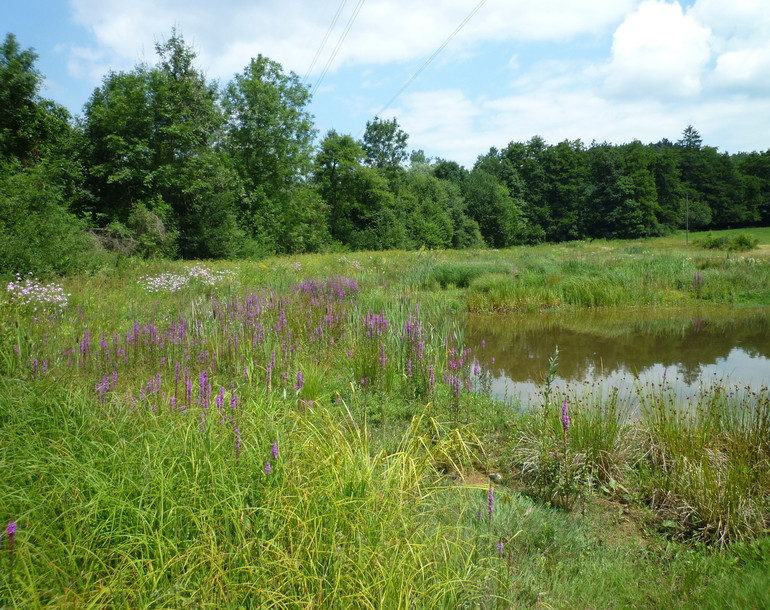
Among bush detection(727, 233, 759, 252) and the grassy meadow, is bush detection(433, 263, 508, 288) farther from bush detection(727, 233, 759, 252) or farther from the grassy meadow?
bush detection(727, 233, 759, 252)

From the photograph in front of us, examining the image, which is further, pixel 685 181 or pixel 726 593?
pixel 685 181

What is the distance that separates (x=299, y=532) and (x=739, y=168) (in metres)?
67.2

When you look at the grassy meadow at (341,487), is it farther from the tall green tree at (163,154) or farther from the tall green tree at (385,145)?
the tall green tree at (385,145)

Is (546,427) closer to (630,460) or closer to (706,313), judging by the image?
(630,460)

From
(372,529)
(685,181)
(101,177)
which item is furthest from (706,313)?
(685,181)

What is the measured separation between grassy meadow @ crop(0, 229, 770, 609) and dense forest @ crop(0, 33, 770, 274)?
9261 millimetres

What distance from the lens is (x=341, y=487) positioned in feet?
7.38

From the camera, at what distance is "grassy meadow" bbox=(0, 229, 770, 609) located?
188cm

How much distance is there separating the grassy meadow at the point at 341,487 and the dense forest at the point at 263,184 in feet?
30.4

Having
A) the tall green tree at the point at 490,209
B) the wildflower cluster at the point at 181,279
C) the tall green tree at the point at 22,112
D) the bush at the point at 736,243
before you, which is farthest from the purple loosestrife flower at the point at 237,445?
the tall green tree at the point at 490,209

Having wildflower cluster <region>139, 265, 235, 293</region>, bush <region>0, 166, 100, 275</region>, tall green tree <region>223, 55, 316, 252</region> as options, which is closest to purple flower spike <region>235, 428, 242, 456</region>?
wildflower cluster <region>139, 265, 235, 293</region>

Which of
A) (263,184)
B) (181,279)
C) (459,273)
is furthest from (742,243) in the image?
(181,279)

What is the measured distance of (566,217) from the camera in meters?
54.3

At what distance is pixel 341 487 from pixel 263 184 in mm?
30770
